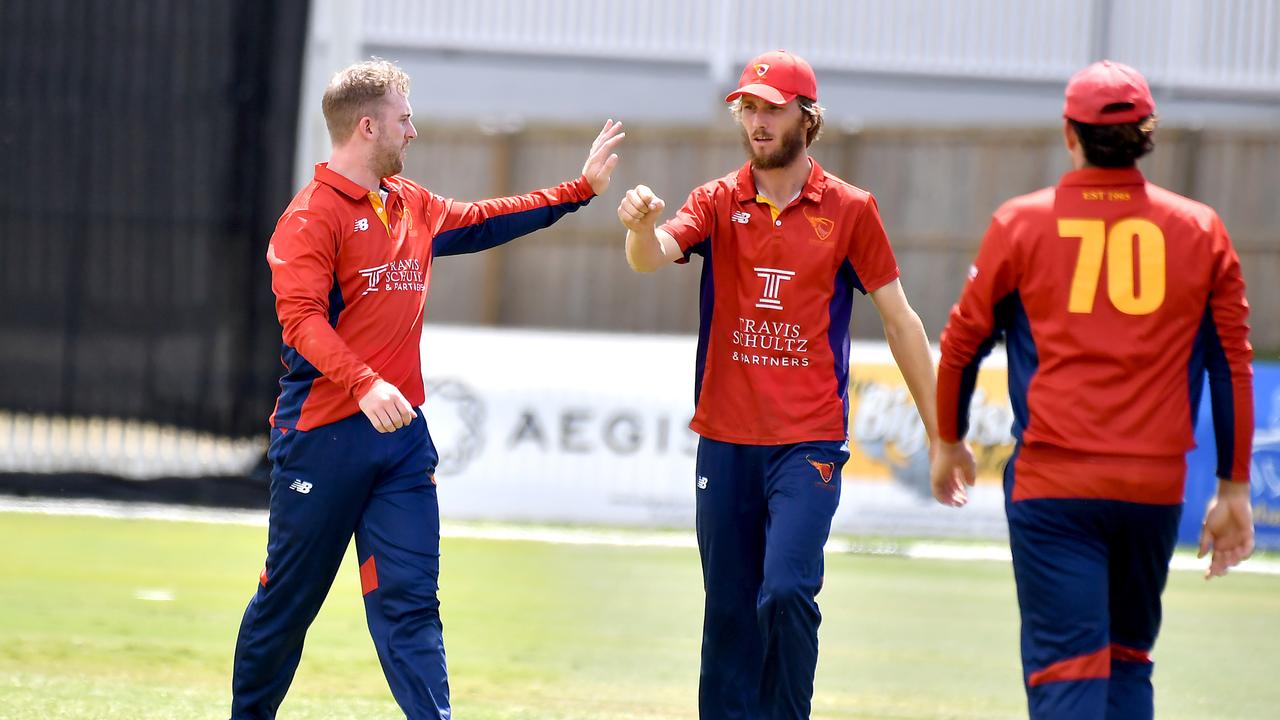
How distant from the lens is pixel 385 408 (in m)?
4.44

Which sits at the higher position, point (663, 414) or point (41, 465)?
point (663, 414)

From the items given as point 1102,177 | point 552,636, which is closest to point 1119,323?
point 1102,177

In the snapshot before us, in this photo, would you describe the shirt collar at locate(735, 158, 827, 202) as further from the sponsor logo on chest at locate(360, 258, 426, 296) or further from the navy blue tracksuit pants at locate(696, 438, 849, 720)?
the sponsor logo on chest at locate(360, 258, 426, 296)

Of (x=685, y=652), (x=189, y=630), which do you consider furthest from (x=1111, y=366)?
(x=189, y=630)

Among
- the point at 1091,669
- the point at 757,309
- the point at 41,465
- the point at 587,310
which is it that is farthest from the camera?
the point at 587,310

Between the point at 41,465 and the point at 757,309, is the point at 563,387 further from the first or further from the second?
the point at 757,309

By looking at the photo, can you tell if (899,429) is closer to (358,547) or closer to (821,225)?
(821,225)

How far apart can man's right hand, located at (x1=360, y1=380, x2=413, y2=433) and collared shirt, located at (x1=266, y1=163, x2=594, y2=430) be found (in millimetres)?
68

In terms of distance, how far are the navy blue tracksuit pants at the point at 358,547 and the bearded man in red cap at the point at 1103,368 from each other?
5.58 feet

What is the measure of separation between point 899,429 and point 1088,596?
7.40 meters

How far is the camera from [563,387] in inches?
462

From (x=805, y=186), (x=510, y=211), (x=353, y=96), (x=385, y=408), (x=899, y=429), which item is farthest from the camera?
(x=899, y=429)

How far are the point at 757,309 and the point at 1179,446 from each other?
4.90 ft

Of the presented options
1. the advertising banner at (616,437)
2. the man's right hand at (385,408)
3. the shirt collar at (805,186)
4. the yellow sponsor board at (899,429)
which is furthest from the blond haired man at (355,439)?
the yellow sponsor board at (899,429)
